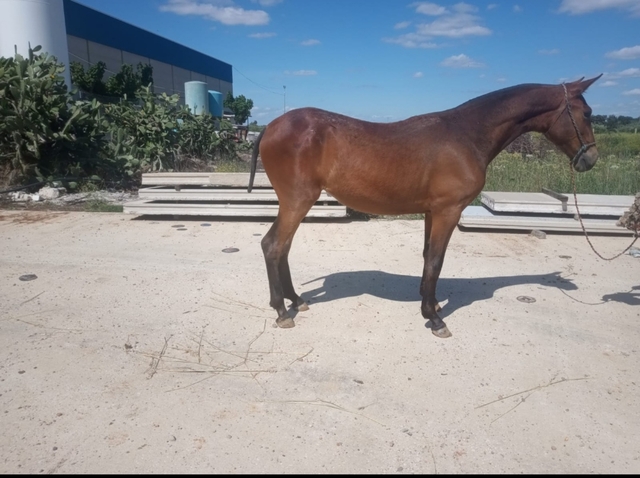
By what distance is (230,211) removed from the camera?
8117 mm

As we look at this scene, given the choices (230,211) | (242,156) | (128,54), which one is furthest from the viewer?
(128,54)

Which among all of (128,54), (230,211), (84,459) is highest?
(128,54)

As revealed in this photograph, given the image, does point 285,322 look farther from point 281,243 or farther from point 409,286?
point 409,286

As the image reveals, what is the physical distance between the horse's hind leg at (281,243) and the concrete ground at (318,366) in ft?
0.74

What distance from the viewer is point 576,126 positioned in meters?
3.89

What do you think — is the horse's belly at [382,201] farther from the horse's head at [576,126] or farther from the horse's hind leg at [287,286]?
the horse's head at [576,126]

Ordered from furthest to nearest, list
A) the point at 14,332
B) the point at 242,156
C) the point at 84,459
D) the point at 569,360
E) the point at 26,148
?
the point at 242,156, the point at 26,148, the point at 14,332, the point at 569,360, the point at 84,459

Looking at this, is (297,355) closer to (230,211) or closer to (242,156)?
(230,211)

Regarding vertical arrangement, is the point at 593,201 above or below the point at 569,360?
above

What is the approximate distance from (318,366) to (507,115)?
263cm

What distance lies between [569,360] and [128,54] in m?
30.3

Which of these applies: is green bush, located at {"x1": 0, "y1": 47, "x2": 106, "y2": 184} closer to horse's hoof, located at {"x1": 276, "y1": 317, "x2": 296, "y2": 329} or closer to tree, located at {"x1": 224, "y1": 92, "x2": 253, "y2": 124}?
horse's hoof, located at {"x1": 276, "y1": 317, "x2": 296, "y2": 329}

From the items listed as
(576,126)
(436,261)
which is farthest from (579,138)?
(436,261)

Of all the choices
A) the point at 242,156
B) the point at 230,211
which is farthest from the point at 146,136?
the point at 230,211
